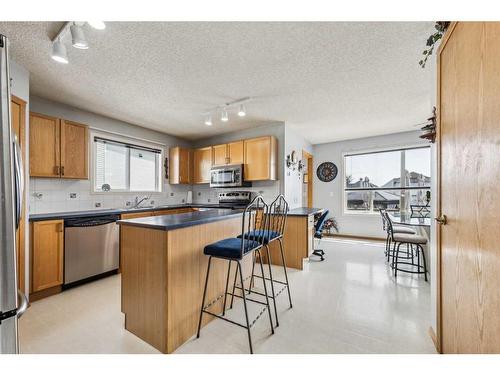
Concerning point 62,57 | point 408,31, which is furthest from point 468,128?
point 62,57

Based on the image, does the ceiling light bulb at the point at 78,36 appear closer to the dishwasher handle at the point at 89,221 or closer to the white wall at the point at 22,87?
the white wall at the point at 22,87

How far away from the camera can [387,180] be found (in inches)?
208

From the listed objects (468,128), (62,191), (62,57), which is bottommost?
(62,191)

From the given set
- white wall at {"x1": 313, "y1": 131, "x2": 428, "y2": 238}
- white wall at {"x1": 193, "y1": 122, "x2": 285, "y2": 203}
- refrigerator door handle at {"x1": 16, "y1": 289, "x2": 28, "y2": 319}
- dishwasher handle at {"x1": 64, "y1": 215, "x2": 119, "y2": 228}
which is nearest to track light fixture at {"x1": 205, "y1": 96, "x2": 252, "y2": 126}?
white wall at {"x1": 193, "y1": 122, "x2": 285, "y2": 203}

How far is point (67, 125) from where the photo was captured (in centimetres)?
303

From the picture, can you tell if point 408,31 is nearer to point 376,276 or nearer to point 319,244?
point 376,276

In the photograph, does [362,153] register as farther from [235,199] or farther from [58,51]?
[58,51]

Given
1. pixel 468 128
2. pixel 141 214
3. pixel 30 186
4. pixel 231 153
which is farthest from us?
pixel 231 153

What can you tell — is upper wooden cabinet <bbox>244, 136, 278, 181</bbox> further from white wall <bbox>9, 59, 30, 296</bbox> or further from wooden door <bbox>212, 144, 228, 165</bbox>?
white wall <bbox>9, 59, 30, 296</bbox>

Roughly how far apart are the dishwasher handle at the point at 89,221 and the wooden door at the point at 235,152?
7.43 ft

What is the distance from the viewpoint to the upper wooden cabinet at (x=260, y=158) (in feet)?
12.9

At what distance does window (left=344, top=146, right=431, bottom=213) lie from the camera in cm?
489

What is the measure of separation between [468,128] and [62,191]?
4.42m

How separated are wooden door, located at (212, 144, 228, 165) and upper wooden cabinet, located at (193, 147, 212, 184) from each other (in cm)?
12
